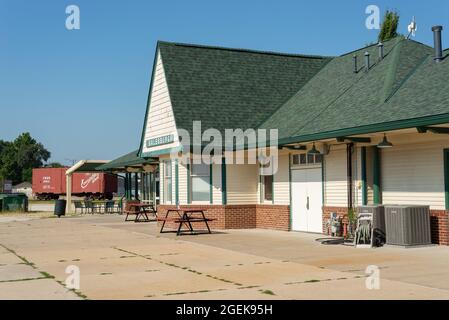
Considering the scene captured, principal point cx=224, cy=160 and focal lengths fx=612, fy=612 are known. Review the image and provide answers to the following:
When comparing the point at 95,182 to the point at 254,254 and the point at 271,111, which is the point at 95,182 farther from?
the point at 254,254

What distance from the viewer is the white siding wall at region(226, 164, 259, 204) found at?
23141 mm

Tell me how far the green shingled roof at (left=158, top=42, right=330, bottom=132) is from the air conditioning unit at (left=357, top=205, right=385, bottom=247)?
863cm

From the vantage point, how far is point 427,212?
51.1ft

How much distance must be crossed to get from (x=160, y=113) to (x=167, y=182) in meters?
2.88

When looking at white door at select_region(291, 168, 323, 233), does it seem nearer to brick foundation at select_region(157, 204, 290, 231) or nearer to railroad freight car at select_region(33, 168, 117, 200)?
brick foundation at select_region(157, 204, 290, 231)

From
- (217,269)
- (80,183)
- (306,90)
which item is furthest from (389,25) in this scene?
(80,183)

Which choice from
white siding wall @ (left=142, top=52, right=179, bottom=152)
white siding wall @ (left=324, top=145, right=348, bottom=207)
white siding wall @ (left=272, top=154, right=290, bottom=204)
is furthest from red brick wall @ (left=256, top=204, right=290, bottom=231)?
white siding wall @ (left=142, top=52, right=179, bottom=152)

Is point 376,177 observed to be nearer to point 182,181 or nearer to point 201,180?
point 201,180

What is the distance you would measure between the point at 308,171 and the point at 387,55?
5.09 m

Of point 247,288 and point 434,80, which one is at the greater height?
point 434,80

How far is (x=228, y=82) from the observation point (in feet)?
83.8
